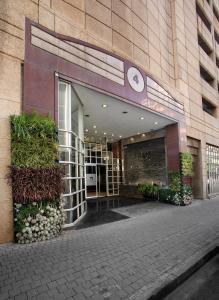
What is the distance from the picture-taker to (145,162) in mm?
17672

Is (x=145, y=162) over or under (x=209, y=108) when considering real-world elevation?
under

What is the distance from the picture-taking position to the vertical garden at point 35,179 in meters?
6.21

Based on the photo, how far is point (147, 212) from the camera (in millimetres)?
11016

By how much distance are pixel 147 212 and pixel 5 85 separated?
8.53m

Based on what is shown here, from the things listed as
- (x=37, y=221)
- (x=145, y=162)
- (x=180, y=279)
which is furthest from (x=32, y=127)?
(x=145, y=162)

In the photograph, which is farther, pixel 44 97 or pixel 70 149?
pixel 70 149

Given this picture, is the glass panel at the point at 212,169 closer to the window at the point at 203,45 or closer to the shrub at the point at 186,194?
the shrub at the point at 186,194

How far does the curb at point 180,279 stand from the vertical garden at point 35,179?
3.84 metres

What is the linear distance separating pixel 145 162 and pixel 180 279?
13.6m

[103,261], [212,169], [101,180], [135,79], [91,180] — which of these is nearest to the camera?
[103,261]

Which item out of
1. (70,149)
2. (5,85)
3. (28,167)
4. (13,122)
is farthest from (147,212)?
(5,85)

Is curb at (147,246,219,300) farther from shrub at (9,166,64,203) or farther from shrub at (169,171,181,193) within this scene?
shrub at (169,171,181,193)

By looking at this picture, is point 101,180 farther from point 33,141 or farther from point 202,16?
point 202,16

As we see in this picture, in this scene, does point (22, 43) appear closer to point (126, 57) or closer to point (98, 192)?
point (126, 57)
